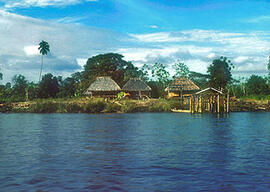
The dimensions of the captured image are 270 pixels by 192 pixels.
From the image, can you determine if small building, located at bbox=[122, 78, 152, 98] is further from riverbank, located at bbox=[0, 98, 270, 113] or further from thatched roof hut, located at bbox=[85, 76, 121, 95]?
riverbank, located at bbox=[0, 98, 270, 113]

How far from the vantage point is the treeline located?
7231cm

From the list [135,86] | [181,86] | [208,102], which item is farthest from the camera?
[135,86]

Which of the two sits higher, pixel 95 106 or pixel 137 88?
pixel 137 88

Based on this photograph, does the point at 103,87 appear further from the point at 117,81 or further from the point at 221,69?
the point at 221,69

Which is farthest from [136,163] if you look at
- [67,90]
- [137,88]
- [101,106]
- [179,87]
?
[67,90]

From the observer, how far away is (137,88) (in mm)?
71438

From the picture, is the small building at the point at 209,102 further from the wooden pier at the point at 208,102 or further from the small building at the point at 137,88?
the small building at the point at 137,88

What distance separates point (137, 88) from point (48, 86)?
67.3 ft

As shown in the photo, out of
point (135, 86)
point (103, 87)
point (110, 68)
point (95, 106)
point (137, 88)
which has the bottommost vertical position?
point (95, 106)

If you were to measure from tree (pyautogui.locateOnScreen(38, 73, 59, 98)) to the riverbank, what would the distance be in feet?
37.6

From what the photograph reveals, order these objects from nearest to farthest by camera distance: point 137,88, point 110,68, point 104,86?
point 104,86, point 137,88, point 110,68

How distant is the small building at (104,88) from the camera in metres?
69.2

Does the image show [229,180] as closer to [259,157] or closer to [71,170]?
[259,157]

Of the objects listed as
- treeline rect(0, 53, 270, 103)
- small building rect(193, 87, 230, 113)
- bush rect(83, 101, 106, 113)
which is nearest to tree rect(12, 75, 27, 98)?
treeline rect(0, 53, 270, 103)
